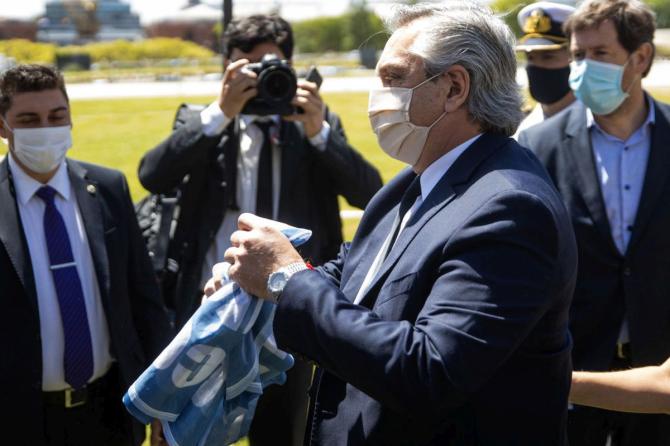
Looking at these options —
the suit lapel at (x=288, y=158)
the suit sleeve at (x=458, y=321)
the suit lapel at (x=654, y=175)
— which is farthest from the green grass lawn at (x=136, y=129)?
the suit sleeve at (x=458, y=321)

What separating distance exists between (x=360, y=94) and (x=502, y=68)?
23.7 m

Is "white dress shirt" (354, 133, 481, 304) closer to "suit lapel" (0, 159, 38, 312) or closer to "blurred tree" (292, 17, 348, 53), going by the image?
"suit lapel" (0, 159, 38, 312)

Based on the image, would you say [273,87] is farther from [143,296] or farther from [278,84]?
[143,296]

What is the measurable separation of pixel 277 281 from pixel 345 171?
2.07 metres

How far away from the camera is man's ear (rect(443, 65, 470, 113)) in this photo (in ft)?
7.34

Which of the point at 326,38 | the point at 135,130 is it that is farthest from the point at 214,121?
the point at 326,38

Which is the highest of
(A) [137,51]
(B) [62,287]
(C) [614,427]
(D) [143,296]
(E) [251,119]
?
(E) [251,119]

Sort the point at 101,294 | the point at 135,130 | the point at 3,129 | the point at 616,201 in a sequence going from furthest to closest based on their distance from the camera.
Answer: the point at 135,130
the point at 616,201
the point at 3,129
the point at 101,294

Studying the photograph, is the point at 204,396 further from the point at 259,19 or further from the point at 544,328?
the point at 259,19

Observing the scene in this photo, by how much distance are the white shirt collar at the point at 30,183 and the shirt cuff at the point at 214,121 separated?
2.32 ft

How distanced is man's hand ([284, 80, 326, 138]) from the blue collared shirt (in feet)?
3.91

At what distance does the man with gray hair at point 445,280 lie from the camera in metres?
1.96

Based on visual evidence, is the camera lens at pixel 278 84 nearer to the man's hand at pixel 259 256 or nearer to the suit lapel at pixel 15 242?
the suit lapel at pixel 15 242

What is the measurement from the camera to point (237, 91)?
13.5 feet
